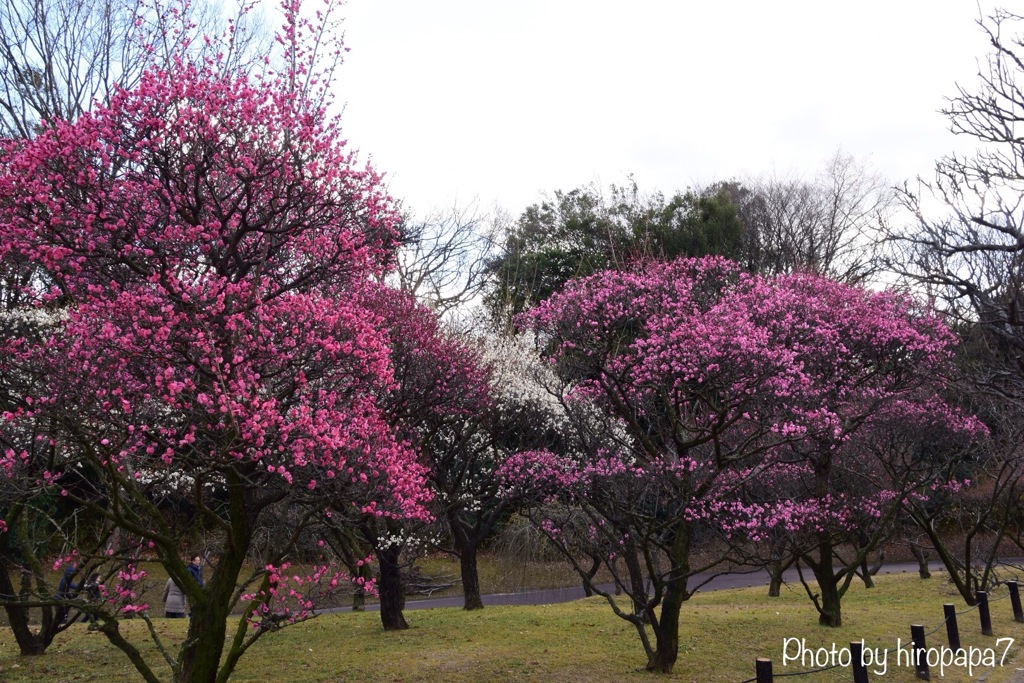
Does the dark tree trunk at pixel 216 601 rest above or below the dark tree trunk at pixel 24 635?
above

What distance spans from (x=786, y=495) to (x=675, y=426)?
6.24 m

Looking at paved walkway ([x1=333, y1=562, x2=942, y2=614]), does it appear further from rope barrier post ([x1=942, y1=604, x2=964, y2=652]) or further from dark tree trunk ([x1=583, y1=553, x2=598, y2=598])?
rope barrier post ([x1=942, y1=604, x2=964, y2=652])

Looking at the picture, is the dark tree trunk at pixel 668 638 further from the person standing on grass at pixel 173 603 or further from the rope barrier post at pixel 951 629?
the person standing on grass at pixel 173 603

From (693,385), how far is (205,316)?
7.39 metres

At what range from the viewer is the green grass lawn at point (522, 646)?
10906 millimetres

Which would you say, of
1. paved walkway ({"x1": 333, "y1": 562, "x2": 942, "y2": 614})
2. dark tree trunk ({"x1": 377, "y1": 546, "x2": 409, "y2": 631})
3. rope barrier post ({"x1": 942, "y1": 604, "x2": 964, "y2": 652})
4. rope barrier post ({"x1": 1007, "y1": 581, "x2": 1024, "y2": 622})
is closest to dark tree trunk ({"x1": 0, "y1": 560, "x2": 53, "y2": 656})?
dark tree trunk ({"x1": 377, "y1": 546, "x2": 409, "y2": 631})

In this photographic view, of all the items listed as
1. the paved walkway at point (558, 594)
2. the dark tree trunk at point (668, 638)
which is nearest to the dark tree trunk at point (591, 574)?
the dark tree trunk at point (668, 638)

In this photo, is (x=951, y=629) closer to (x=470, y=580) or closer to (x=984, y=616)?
(x=984, y=616)

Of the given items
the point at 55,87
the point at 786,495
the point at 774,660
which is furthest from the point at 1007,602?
the point at 55,87

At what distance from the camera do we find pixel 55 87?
722 inches

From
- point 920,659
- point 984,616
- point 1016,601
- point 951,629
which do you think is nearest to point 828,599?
point 984,616

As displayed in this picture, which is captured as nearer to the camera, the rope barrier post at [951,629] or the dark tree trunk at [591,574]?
the dark tree trunk at [591,574]

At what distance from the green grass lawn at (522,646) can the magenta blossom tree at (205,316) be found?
322 centimetres

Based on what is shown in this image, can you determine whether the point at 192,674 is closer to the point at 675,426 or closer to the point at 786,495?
the point at 675,426
